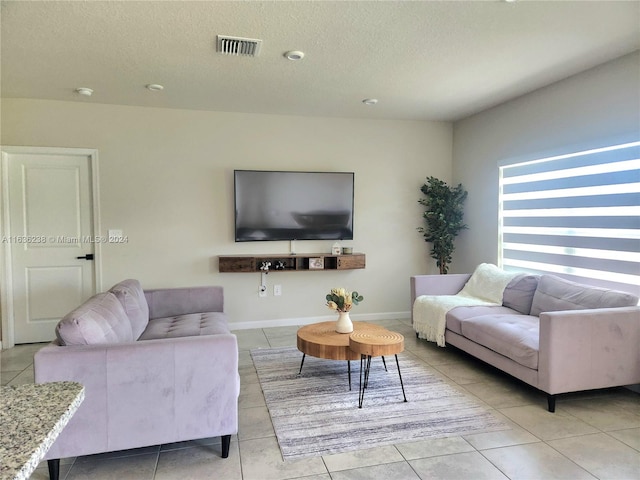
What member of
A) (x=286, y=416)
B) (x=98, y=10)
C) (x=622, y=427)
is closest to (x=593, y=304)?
(x=622, y=427)

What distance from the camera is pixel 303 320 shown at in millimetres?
5082

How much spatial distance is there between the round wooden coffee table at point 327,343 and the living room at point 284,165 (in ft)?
5.64

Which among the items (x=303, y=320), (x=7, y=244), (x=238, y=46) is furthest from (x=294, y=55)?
(x=7, y=244)

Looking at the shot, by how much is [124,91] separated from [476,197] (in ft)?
13.6

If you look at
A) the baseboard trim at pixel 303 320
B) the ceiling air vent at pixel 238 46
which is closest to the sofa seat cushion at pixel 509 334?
the baseboard trim at pixel 303 320

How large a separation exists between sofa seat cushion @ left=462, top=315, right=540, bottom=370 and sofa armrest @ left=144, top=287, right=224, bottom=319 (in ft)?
7.76

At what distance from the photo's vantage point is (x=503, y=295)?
13.2 ft

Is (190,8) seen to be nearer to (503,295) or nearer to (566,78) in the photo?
(566,78)

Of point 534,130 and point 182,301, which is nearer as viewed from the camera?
point 182,301

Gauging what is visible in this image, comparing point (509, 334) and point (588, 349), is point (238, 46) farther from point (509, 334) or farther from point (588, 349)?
point (588, 349)

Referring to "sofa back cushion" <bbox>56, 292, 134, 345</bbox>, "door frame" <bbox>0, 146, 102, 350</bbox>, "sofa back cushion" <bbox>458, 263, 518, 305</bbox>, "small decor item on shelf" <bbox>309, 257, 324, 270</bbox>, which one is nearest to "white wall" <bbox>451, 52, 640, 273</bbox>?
"sofa back cushion" <bbox>458, 263, 518, 305</bbox>

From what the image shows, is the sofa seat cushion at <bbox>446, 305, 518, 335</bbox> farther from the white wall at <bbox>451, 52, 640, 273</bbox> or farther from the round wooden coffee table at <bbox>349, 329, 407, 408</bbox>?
the white wall at <bbox>451, 52, 640, 273</bbox>

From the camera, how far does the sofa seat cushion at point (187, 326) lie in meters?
3.04

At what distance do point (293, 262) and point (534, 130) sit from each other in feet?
9.71
